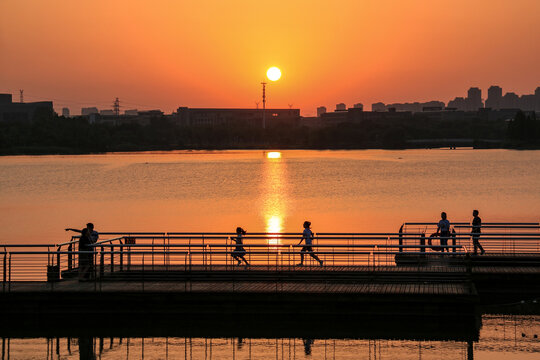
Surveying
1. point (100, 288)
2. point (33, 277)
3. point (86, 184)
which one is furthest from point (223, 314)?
point (86, 184)

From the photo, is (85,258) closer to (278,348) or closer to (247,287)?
(247,287)

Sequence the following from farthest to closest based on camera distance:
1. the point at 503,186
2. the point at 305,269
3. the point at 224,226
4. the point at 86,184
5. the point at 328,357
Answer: the point at 86,184, the point at 503,186, the point at 224,226, the point at 305,269, the point at 328,357

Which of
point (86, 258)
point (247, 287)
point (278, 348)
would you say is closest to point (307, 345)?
point (278, 348)

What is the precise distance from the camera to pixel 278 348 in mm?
22078

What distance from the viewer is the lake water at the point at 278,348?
21.4 meters

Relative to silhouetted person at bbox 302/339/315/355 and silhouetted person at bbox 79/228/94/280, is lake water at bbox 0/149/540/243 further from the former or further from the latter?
silhouetted person at bbox 302/339/315/355

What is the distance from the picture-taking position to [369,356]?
69.9ft

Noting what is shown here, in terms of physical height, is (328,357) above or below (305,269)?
below

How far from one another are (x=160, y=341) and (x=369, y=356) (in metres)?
6.01

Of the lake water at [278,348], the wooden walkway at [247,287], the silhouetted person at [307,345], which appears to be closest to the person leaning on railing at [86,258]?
the wooden walkway at [247,287]

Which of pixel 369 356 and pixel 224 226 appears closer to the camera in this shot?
pixel 369 356

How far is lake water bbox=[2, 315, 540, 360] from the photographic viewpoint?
70.1 ft

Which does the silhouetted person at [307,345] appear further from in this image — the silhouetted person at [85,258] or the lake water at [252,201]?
the lake water at [252,201]

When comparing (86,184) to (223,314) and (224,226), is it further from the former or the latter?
(223,314)
